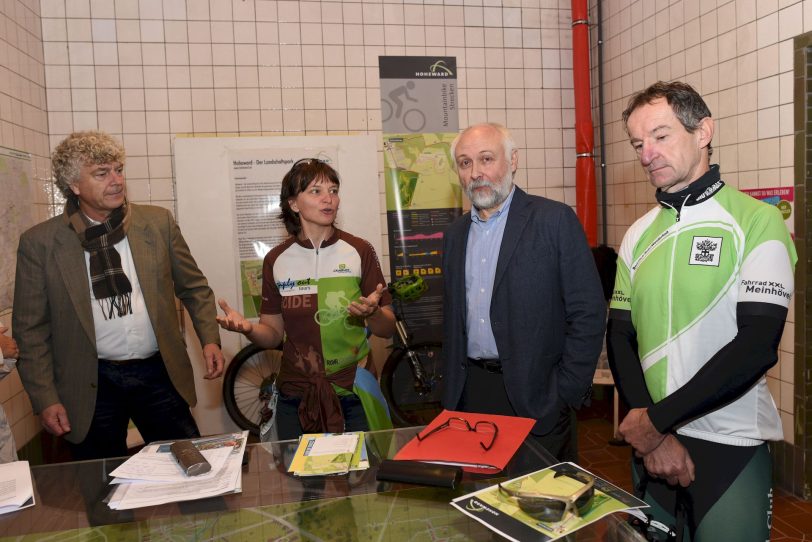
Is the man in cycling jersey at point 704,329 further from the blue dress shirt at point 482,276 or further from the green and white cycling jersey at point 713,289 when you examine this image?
the blue dress shirt at point 482,276

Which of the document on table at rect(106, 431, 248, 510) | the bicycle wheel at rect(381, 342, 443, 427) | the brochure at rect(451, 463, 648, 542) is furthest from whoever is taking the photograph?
the bicycle wheel at rect(381, 342, 443, 427)

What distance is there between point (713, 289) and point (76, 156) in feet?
7.39

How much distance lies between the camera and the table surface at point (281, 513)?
1164 millimetres

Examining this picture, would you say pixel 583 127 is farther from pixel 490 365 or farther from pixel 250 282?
pixel 490 365

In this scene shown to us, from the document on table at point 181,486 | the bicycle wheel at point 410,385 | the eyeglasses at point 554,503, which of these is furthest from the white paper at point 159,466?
the bicycle wheel at point 410,385

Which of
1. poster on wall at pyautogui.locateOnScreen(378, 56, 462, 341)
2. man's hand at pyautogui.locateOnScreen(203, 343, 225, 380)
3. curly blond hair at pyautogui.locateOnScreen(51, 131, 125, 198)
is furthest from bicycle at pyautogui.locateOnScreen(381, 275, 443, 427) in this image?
curly blond hair at pyautogui.locateOnScreen(51, 131, 125, 198)

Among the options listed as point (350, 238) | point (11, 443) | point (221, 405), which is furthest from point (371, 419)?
point (221, 405)

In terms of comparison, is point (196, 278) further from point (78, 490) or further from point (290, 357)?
point (78, 490)

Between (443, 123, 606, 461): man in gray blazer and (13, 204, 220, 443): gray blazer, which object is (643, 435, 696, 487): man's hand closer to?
(443, 123, 606, 461): man in gray blazer

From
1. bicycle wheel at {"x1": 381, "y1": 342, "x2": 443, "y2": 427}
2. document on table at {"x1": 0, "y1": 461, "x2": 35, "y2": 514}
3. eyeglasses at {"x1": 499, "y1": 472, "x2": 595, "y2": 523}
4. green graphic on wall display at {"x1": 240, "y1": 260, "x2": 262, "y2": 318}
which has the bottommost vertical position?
bicycle wheel at {"x1": 381, "y1": 342, "x2": 443, "y2": 427}

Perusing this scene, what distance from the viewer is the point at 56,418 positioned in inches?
90.0

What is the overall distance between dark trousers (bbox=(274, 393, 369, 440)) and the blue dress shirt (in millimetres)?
482

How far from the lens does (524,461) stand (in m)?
1.39

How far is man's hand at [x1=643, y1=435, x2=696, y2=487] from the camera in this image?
1.53 metres
